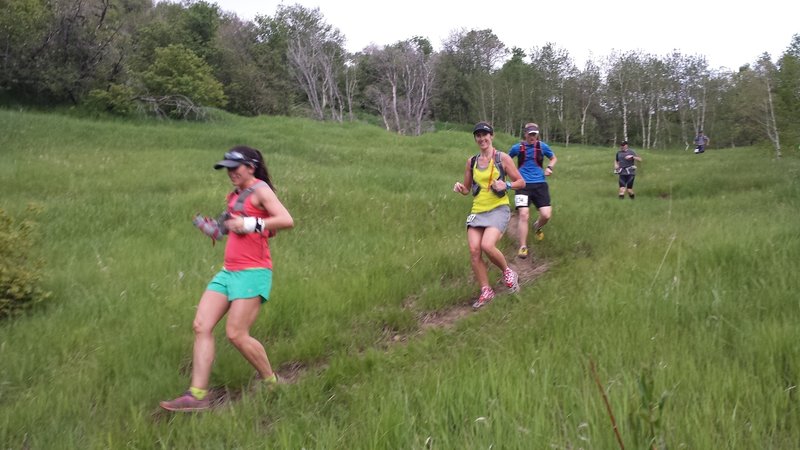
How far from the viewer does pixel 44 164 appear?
11875 millimetres

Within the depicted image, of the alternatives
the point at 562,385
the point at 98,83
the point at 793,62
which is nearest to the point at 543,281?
A: the point at 562,385

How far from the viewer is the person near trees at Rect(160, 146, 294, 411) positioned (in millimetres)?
3627

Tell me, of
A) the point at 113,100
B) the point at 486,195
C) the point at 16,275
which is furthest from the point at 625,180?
the point at 113,100

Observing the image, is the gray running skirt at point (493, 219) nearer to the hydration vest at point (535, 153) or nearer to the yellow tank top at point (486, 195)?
the yellow tank top at point (486, 195)

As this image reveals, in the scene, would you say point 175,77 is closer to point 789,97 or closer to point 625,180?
point 625,180

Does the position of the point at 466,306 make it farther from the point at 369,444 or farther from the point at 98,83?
the point at 98,83

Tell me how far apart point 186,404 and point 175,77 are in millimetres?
23694

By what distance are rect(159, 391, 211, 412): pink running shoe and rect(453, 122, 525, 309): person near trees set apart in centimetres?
312

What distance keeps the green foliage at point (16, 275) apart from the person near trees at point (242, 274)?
2.45 m

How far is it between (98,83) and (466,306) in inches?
902

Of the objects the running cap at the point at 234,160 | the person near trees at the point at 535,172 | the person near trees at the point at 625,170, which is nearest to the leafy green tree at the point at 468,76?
the person near trees at the point at 625,170

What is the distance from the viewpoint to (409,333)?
5.05m

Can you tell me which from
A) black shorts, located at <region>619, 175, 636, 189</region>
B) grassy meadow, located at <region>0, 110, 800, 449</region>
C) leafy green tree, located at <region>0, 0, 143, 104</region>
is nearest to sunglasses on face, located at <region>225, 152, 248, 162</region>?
grassy meadow, located at <region>0, 110, 800, 449</region>

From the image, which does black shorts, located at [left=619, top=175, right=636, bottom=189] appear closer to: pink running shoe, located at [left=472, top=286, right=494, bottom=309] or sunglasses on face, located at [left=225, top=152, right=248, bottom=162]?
pink running shoe, located at [left=472, top=286, right=494, bottom=309]
